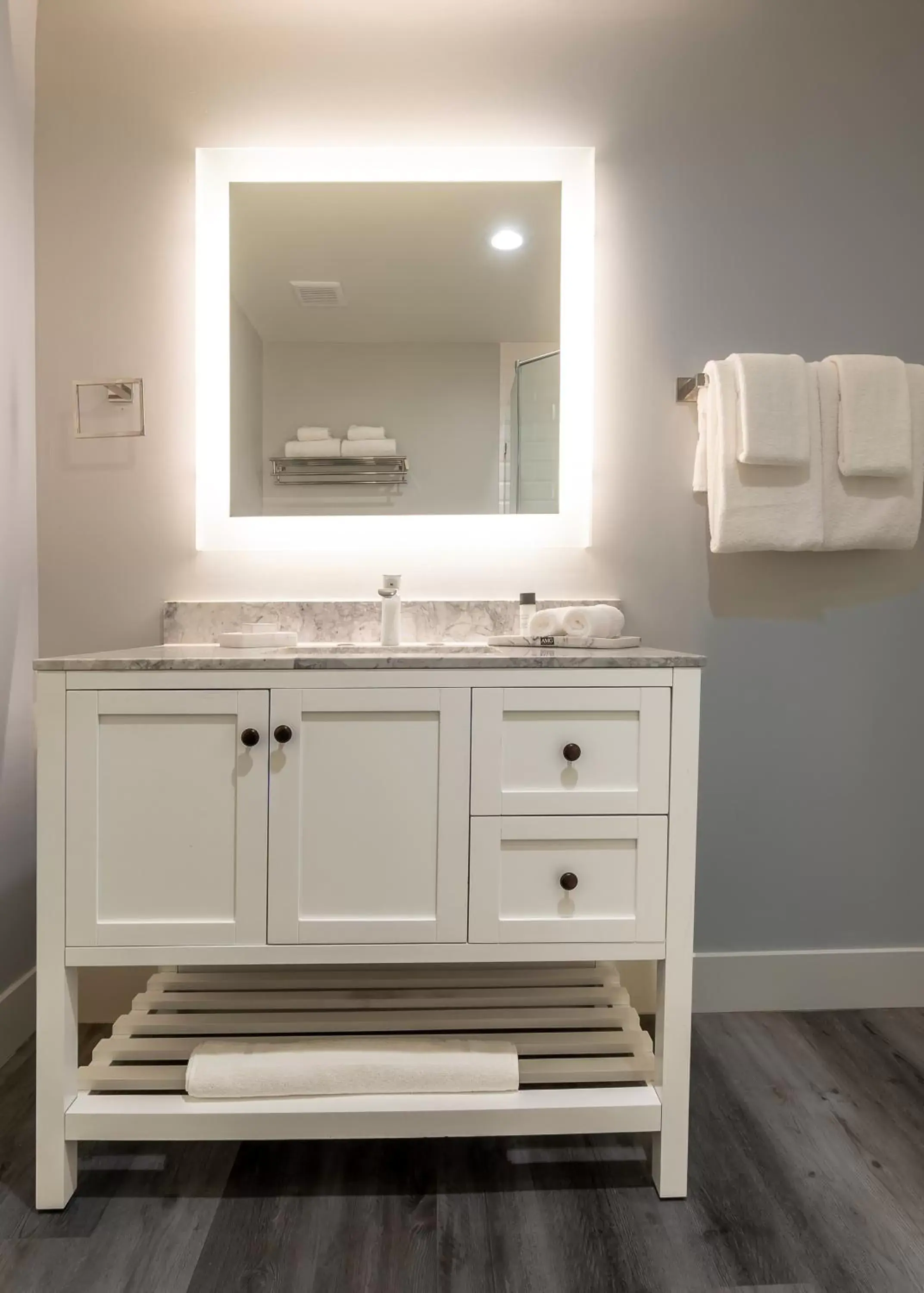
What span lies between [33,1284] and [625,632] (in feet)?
5.05

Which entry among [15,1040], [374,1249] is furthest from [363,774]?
[15,1040]

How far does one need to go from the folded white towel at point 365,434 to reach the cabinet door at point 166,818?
0.84 meters

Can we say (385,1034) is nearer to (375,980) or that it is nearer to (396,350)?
(375,980)

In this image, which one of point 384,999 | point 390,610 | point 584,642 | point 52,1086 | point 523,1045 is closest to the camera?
point 52,1086

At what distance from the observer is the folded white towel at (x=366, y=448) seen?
1882 millimetres

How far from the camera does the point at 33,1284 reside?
3.64 ft

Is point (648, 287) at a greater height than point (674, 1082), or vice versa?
point (648, 287)

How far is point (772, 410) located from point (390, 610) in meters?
0.91

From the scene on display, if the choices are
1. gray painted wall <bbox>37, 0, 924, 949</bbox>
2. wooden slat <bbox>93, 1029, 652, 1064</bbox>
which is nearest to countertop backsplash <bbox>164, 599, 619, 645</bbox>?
gray painted wall <bbox>37, 0, 924, 949</bbox>

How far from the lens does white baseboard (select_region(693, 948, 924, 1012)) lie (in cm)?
192

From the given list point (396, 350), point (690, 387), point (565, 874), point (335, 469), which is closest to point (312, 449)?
point (335, 469)

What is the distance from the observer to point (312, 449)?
188cm

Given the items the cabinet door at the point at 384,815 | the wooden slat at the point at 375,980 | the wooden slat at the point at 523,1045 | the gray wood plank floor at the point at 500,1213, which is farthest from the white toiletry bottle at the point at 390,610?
the gray wood plank floor at the point at 500,1213

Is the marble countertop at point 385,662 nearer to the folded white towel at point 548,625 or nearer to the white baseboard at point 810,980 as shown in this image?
the folded white towel at point 548,625
